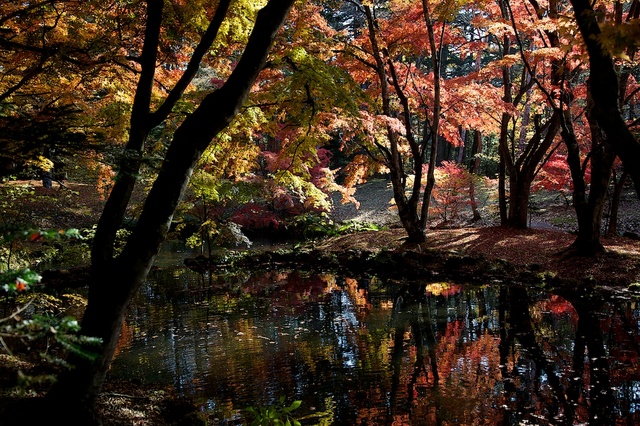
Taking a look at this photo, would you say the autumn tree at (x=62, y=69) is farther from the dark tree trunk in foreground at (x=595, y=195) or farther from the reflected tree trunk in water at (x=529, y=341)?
→ the dark tree trunk in foreground at (x=595, y=195)

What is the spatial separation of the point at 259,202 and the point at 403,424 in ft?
60.8

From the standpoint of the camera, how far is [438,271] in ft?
40.1

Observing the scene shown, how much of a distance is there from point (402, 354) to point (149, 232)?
4158 millimetres

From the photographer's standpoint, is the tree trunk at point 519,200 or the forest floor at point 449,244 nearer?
the forest floor at point 449,244

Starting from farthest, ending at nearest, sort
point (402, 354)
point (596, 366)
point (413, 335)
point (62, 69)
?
point (413, 335) → point (402, 354) → point (62, 69) → point (596, 366)

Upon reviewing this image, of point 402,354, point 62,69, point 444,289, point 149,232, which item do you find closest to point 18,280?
point 149,232

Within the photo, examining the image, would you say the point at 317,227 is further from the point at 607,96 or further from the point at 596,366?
the point at 607,96

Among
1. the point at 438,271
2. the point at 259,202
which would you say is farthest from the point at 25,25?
the point at 259,202

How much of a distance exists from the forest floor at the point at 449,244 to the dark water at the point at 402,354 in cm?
87

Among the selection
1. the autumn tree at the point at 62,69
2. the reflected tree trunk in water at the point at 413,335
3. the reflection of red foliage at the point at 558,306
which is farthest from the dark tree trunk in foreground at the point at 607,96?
the reflection of red foliage at the point at 558,306

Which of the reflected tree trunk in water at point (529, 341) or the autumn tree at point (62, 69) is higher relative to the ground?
the autumn tree at point (62, 69)

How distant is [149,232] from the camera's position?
337 cm

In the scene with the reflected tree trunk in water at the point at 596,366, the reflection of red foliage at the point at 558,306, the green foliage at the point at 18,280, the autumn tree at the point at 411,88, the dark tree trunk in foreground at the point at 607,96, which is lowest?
the reflected tree trunk in water at the point at 596,366

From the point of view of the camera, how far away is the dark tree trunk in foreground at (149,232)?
3.30 m
